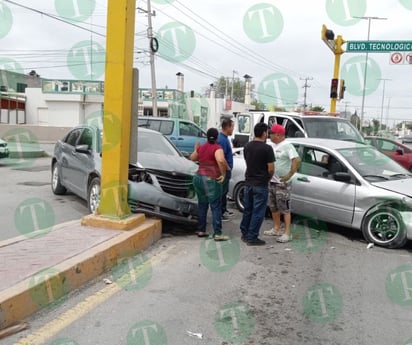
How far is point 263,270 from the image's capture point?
18.1 ft

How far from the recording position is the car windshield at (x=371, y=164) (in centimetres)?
719

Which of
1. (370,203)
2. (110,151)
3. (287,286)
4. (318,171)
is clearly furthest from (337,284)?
(110,151)

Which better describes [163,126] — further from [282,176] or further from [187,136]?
[282,176]

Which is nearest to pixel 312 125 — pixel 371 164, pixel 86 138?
pixel 371 164

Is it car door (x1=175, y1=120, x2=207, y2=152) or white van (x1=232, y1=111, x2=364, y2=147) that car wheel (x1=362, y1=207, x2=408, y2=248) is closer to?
white van (x1=232, y1=111, x2=364, y2=147)

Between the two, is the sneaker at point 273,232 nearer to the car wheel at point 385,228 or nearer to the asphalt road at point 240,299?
the asphalt road at point 240,299

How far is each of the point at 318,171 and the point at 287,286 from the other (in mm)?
3081

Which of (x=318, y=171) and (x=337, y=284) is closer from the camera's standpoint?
(x=337, y=284)

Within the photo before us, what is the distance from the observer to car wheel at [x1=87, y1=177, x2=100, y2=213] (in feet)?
24.4

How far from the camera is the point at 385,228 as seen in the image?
21.8 feet

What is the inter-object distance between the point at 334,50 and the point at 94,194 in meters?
10.8

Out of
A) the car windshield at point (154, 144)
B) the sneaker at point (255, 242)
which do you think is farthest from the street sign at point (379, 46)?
the sneaker at point (255, 242)

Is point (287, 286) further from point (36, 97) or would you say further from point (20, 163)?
point (36, 97)

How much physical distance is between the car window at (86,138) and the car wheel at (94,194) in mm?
855
